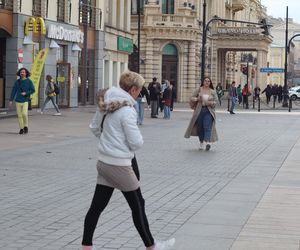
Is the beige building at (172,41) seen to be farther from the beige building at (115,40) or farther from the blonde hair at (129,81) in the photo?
the blonde hair at (129,81)

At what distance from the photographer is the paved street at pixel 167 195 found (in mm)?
8195

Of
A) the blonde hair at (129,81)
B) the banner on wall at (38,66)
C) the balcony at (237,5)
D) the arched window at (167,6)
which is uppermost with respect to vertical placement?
the balcony at (237,5)

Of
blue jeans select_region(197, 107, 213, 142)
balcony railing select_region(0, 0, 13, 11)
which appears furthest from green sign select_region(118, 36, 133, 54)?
blue jeans select_region(197, 107, 213, 142)

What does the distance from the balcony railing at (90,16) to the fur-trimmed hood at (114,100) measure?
3404 centimetres

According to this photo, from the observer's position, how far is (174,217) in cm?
941

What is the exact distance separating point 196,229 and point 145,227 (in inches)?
65.8

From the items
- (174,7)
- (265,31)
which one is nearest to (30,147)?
(265,31)

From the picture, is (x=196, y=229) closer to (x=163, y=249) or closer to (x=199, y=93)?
(x=163, y=249)

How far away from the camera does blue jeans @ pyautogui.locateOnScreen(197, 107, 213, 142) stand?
18219 mm

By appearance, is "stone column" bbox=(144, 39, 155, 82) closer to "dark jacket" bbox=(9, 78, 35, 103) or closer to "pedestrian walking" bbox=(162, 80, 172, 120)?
"pedestrian walking" bbox=(162, 80, 172, 120)

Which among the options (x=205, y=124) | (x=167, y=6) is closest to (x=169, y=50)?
(x=167, y=6)

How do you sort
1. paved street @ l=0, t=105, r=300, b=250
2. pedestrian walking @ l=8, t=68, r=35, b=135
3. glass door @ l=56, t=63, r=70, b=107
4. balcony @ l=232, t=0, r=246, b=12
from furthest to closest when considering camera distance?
balcony @ l=232, t=0, r=246, b=12 < glass door @ l=56, t=63, r=70, b=107 < pedestrian walking @ l=8, t=68, r=35, b=135 < paved street @ l=0, t=105, r=300, b=250

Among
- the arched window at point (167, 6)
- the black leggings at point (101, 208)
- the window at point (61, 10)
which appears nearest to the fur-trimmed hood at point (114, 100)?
the black leggings at point (101, 208)

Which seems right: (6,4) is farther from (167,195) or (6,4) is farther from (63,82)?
(167,195)
